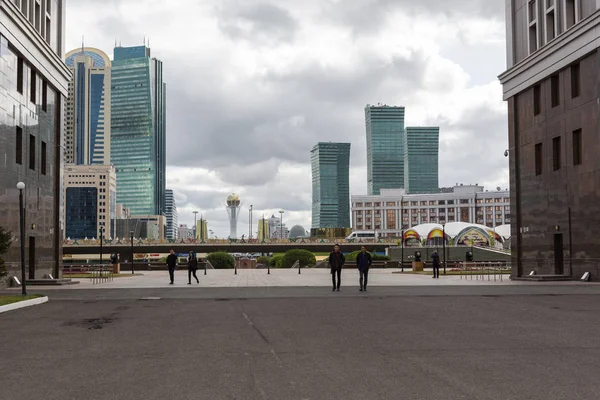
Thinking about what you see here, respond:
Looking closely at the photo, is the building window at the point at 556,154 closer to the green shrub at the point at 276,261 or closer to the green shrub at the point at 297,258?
the green shrub at the point at 297,258

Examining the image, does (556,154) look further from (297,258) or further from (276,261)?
(276,261)

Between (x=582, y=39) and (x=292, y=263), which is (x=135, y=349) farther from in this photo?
(x=292, y=263)

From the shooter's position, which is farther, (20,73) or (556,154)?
(556,154)

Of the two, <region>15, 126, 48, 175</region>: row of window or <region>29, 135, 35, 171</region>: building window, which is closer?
<region>15, 126, 48, 175</region>: row of window

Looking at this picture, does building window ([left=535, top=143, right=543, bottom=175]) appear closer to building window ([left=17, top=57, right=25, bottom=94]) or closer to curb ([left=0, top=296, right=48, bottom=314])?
curb ([left=0, top=296, right=48, bottom=314])

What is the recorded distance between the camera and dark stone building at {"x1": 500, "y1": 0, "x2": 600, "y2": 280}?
108 ft

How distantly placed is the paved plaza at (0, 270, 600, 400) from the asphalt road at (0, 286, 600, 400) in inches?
0.9

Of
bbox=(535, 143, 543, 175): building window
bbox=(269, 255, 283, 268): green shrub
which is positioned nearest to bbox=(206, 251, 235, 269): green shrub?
bbox=(269, 255, 283, 268): green shrub

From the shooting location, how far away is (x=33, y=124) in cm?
3425

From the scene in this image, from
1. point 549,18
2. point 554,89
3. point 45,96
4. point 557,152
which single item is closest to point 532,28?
point 549,18

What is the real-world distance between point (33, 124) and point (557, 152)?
2873cm

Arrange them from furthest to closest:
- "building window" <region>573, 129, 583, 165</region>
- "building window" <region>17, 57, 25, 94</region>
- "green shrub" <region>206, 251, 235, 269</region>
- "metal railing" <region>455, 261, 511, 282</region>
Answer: "green shrub" <region>206, 251, 235, 269</region>, "metal railing" <region>455, 261, 511, 282</region>, "building window" <region>573, 129, 583, 165</region>, "building window" <region>17, 57, 25, 94</region>

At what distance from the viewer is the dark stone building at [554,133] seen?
33.1 meters

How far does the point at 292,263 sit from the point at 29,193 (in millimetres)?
42293
